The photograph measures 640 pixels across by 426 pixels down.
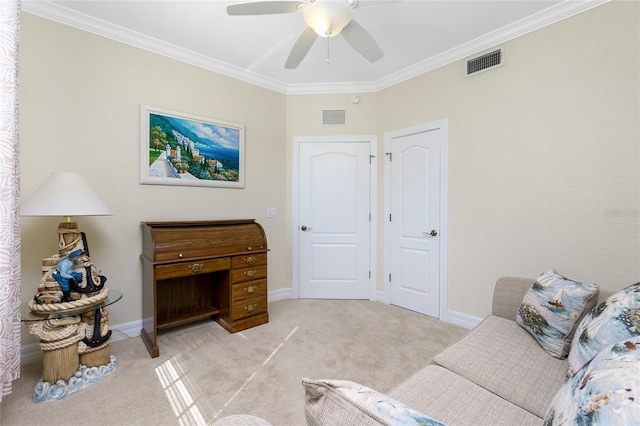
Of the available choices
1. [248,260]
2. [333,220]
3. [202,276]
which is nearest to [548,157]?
[333,220]

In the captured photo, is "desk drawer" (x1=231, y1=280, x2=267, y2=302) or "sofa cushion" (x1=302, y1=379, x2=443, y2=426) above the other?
"sofa cushion" (x1=302, y1=379, x2=443, y2=426)

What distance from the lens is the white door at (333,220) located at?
3.69m

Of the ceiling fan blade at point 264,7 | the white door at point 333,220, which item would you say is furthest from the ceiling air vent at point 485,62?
the ceiling fan blade at point 264,7

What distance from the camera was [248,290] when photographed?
9.14ft

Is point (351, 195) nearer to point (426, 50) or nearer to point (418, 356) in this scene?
point (426, 50)

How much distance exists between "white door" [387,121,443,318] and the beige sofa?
4.82 feet

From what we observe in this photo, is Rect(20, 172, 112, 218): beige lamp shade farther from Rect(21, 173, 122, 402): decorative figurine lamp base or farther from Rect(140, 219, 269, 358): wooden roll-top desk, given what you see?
Rect(140, 219, 269, 358): wooden roll-top desk

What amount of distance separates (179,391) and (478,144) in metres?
3.17

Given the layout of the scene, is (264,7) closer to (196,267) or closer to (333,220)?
(196,267)

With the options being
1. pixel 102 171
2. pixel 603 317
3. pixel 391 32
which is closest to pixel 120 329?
pixel 102 171

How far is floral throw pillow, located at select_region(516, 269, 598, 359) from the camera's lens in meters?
1.43

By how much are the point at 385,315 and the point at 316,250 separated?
1.17m

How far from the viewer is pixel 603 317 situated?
3.81ft

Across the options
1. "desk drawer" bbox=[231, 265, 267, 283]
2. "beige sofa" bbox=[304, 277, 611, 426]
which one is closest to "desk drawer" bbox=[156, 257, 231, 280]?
"desk drawer" bbox=[231, 265, 267, 283]
